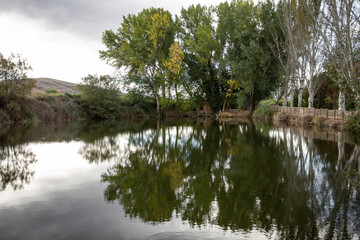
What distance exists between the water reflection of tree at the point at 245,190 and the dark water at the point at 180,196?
0.05 ft

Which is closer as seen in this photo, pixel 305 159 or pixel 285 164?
pixel 285 164

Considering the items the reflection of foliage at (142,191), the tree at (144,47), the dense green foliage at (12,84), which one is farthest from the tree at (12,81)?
the reflection of foliage at (142,191)

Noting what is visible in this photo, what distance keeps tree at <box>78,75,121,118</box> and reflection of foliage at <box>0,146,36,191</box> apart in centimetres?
2380

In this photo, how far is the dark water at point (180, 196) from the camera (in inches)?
146

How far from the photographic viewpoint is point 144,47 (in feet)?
120

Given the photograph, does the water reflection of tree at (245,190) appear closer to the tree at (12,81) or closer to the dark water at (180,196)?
the dark water at (180,196)

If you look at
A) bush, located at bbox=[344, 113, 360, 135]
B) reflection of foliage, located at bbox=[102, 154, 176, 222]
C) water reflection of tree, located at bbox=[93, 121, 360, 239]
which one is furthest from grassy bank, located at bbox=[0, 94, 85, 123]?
bush, located at bbox=[344, 113, 360, 135]

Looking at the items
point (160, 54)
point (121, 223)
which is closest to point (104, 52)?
point (160, 54)

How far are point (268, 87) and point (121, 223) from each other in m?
33.6

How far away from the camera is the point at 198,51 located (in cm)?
3816

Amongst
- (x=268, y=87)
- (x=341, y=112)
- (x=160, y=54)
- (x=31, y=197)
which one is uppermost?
(x=160, y=54)

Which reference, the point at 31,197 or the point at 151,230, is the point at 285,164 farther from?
the point at 31,197

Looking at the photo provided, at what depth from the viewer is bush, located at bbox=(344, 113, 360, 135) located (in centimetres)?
1623

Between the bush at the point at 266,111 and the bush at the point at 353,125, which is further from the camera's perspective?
the bush at the point at 266,111
